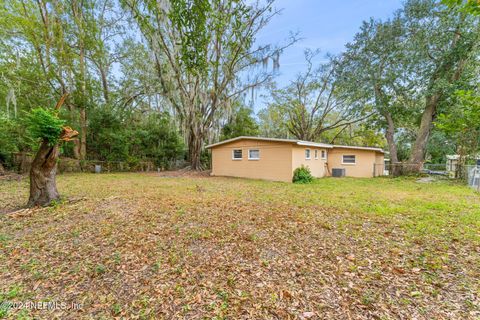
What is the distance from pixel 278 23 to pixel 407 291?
12895mm

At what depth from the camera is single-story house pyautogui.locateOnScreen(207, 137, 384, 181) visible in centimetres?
953

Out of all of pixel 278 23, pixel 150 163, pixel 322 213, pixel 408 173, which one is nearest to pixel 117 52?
pixel 150 163

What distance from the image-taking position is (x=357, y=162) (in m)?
12.7

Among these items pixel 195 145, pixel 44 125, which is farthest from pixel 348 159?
pixel 44 125

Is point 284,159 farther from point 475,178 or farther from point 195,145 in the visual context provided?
point 475,178

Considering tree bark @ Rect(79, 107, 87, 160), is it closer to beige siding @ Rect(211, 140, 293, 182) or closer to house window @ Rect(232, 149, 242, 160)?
beige siding @ Rect(211, 140, 293, 182)

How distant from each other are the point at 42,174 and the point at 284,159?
27.3 ft

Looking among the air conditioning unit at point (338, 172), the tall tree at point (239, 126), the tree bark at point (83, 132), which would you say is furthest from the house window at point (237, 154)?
the tree bark at point (83, 132)

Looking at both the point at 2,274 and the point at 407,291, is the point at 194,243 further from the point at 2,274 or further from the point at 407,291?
the point at 407,291

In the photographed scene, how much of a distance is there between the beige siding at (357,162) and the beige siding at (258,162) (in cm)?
539

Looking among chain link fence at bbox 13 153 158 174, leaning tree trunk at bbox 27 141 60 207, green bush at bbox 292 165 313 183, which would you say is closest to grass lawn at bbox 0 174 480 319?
leaning tree trunk at bbox 27 141 60 207

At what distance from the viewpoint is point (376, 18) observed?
39.8 ft

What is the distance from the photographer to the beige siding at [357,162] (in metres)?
12.7

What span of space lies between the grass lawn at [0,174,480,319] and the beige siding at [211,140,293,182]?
526 cm
